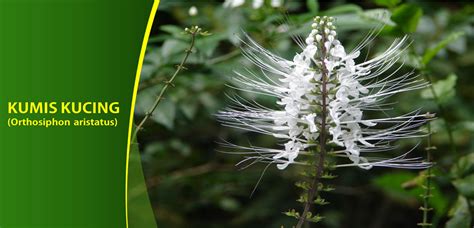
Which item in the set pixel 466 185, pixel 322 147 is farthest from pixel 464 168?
pixel 322 147

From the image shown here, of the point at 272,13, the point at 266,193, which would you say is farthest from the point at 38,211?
the point at 266,193

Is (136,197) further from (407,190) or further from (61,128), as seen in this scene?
(407,190)

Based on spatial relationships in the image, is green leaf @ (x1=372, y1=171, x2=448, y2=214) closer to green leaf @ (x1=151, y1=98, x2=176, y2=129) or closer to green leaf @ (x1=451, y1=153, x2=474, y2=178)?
green leaf @ (x1=451, y1=153, x2=474, y2=178)

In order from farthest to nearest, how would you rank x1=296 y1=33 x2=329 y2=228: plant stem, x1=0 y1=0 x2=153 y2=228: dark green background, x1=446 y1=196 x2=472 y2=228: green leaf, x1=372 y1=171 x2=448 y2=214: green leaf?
x1=372 y1=171 x2=448 y2=214: green leaf → x1=446 y1=196 x2=472 y2=228: green leaf → x1=0 y1=0 x2=153 y2=228: dark green background → x1=296 y1=33 x2=329 y2=228: plant stem

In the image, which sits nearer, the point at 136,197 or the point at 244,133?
the point at 136,197

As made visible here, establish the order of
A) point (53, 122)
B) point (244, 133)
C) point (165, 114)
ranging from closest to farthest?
1. point (53, 122)
2. point (165, 114)
3. point (244, 133)

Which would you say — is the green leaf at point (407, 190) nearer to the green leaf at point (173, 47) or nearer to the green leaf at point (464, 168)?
the green leaf at point (464, 168)

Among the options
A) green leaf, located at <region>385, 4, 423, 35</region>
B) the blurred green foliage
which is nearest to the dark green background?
the blurred green foliage
